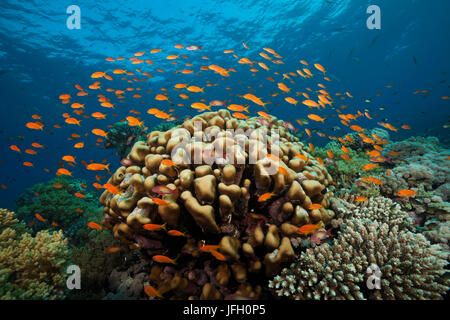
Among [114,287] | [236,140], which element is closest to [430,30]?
[236,140]

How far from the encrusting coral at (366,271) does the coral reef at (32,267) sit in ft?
10.9

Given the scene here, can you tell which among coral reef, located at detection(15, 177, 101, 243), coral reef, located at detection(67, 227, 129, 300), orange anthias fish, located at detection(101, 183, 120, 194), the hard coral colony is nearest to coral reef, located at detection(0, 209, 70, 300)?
the hard coral colony

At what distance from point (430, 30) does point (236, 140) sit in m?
51.2

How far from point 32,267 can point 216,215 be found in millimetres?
3044

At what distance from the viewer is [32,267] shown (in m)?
2.96

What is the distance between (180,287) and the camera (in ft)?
8.60

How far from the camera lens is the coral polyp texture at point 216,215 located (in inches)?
97.5

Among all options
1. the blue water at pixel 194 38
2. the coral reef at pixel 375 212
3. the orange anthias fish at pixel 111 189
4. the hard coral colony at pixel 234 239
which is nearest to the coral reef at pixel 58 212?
the hard coral colony at pixel 234 239

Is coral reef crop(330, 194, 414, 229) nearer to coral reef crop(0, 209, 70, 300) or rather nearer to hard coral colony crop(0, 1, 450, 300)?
hard coral colony crop(0, 1, 450, 300)

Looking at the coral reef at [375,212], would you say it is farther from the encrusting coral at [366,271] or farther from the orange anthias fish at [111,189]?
the orange anthias fish at [111,189]

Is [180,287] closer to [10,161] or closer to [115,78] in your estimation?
[115,78]

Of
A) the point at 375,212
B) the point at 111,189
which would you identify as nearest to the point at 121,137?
the point at 111,189

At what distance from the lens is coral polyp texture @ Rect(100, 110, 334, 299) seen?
2.48 metres

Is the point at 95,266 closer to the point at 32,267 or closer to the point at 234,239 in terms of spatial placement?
the point at 32,267
